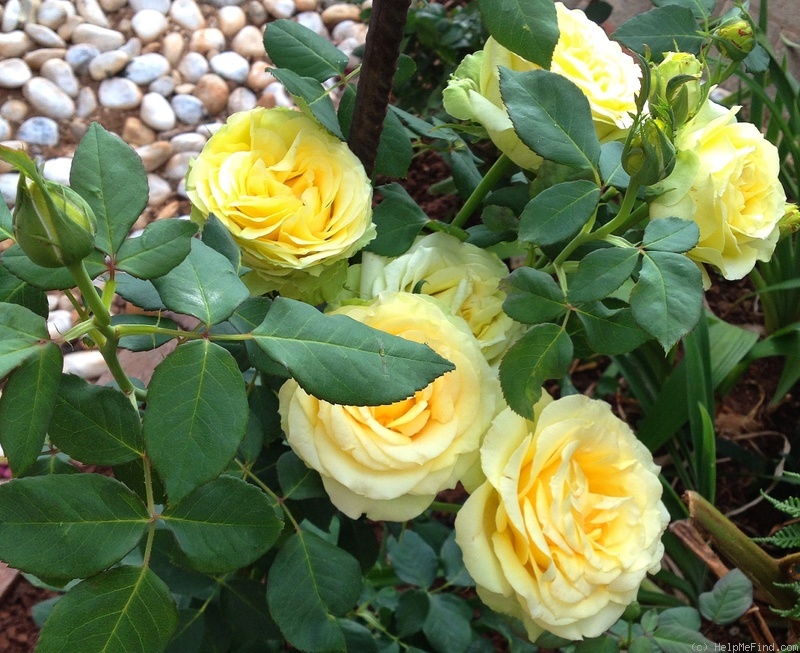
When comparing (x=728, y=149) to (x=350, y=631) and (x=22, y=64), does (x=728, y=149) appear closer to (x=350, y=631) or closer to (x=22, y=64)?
(x=350, y=631)

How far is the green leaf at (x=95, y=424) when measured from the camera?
408 millimetres

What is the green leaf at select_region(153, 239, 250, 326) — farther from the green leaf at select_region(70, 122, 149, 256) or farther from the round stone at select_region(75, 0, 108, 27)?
the round stone at select_region(75, 0, 108, 27)

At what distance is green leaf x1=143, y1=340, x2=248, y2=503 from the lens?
35cm

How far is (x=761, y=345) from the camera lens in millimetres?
1158

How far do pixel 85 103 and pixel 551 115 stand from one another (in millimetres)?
1579

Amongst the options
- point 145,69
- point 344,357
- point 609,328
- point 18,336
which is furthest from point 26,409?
point 145,69

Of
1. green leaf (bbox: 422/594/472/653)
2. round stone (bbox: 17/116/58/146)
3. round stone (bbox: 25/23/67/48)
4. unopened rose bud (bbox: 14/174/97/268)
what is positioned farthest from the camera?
round stone (bbox: 25/23/67/48)

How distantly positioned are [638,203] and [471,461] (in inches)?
9.4

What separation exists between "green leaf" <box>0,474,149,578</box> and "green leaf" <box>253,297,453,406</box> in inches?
5.0

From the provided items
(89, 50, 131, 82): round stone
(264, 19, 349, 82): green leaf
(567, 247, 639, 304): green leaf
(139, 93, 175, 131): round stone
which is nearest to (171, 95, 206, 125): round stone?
(139, 93, 175, 131): round stone

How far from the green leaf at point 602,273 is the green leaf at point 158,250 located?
242 mm

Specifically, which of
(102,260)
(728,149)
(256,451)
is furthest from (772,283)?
(102,260)

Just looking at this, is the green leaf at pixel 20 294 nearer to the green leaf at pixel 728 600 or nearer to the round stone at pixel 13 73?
the green leaf at pixel 728 600

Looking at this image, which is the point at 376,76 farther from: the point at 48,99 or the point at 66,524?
the point at 48,99
